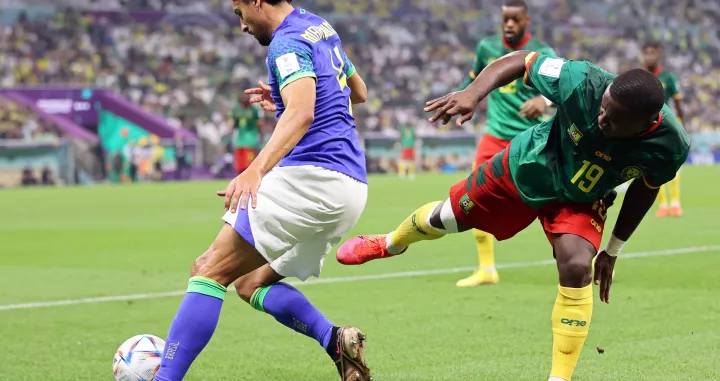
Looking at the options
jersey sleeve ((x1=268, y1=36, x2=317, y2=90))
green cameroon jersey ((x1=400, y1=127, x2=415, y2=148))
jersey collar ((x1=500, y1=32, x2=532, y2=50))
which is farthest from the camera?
green cameroon jersey ((x1=400, y1=127, x2=415, y2=148))

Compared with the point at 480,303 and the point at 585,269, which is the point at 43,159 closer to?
the point at 480,303

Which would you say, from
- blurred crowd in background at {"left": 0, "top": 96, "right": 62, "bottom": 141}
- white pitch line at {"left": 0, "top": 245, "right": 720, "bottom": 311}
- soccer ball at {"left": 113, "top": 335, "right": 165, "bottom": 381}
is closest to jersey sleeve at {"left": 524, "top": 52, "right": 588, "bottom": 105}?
soccer ball at {"left": 113, "top": 335, "right": 165, "bottom": 381}

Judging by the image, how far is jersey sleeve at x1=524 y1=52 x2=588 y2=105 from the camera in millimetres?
4566

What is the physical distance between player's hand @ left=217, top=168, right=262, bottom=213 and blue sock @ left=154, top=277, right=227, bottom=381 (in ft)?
1.65

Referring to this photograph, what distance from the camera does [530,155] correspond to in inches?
191

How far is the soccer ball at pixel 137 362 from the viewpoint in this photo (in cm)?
475

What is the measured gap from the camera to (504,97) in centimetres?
912

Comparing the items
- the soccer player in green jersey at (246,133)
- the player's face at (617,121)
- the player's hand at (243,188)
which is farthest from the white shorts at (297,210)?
the soccer player in green jersey at (246,133)

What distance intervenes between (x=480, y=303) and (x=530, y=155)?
2.85 metres

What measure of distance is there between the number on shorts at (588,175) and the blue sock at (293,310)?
138cm

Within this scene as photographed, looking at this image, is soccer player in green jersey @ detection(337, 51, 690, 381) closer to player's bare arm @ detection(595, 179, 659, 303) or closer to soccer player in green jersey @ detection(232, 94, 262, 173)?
player's bare arm @ detection(595, 179, 659, 303)

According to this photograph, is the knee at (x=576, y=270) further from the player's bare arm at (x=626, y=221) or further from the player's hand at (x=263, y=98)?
the player's hand at (x=263, y=98)

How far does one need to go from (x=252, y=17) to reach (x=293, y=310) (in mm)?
1433

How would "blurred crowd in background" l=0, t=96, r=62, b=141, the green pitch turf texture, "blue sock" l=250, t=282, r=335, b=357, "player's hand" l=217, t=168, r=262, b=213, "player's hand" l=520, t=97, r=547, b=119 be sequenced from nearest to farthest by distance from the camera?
"player's hand" l=217, t=168, r=262, b=213 < "blue sock" l=250, t=282, r=335, b=357 < the green pitch turf texture < "player's hand" l=520, t=97, r=547, b=119 < "blurred crowd in background" l=0, t=96, r=62, b=141
